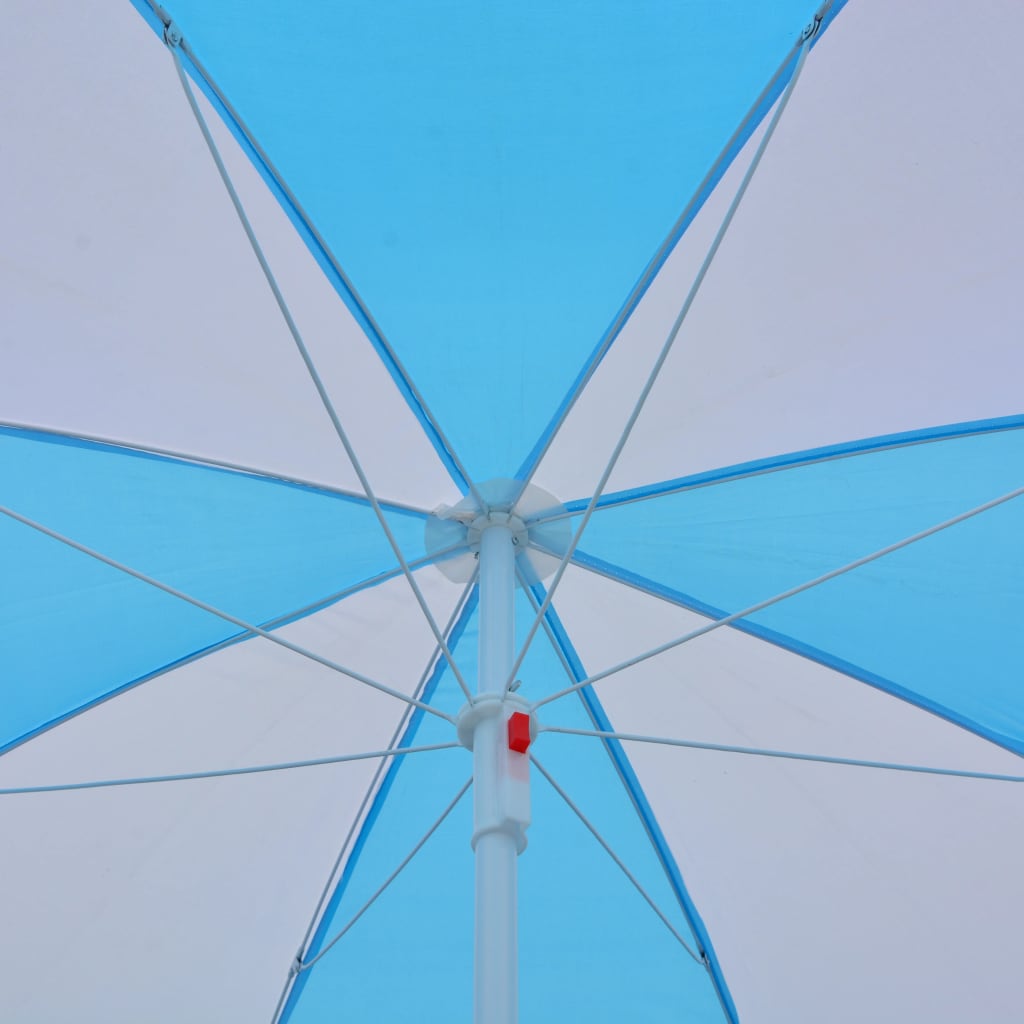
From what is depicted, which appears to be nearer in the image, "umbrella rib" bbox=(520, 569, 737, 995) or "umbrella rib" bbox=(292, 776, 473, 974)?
"umbrella rib" bbox=(292, 776, 473, 974)

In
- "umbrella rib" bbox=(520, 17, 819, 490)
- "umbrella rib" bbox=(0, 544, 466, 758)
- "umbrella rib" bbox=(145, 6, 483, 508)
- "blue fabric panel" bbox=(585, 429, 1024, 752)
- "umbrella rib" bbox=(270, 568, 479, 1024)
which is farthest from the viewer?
"umbrella rib" bbox=(270, 568, 479, 1024)

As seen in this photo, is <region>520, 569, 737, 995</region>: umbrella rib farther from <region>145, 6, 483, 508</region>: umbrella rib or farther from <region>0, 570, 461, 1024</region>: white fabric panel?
<region>145, 6, 483, 508</region>: umbrella rib

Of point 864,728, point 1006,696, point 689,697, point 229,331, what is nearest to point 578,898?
point 689,697

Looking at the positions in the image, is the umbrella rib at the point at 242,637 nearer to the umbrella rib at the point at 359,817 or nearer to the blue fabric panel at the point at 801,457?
the umbrella rib at the point at 359,817

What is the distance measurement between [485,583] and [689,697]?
75 centimetres

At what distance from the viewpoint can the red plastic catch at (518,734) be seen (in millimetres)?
2471

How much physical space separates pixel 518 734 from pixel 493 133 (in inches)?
45.6

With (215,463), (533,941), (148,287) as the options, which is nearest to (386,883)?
(533,941)

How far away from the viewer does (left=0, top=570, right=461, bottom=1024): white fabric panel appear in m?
3.14

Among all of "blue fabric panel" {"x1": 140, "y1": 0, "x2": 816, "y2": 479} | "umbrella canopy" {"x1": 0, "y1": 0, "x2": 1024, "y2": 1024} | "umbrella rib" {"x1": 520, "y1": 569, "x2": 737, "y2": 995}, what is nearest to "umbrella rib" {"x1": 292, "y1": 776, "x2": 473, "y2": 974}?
"umbrella canopy" {"x1": 0, "y1": 0, "x2": 1024, "y2": 1024}

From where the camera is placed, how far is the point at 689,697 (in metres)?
3.30

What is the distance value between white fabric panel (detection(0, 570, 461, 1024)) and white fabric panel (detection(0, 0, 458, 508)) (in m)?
0.56

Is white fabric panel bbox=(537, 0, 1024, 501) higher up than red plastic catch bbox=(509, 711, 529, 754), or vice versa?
white fabric panel bbox=(537, 0, 1024, 501)

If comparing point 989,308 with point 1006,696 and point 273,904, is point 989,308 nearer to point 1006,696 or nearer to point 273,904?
point 1006,696
